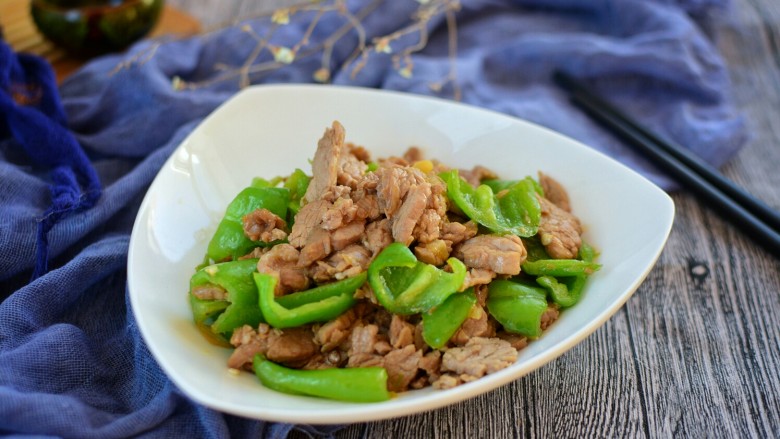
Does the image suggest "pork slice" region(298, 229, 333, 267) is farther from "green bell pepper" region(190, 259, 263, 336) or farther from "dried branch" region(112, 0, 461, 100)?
"dried branch" region(112, 0, 461, 100)

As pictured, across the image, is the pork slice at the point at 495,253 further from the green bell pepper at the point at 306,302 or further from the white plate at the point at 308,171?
the green bell pepper at the point at 306,302

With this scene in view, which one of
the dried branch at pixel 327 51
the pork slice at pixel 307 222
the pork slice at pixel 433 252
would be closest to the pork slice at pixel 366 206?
the pork slice at pixel 307 222

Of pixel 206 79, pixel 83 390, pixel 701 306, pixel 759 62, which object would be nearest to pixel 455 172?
pixel 701 306

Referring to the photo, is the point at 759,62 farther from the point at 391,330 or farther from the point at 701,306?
the point at 391,330

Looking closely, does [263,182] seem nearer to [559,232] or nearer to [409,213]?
[409,213]

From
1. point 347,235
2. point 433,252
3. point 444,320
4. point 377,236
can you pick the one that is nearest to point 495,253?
point 433,252
